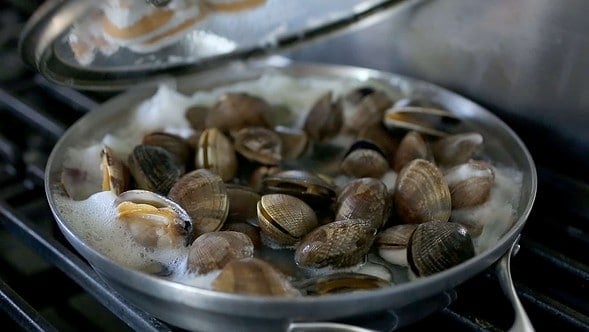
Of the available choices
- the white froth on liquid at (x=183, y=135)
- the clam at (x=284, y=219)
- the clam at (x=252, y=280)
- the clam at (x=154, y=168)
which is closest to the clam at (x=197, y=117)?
the white froth on liquid at (x=183, y=135)

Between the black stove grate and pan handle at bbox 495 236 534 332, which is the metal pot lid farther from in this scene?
pan handle at bbox 495 236 534 332

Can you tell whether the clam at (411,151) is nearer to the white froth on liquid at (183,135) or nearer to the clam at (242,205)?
the white froth on liquid at (183,135)

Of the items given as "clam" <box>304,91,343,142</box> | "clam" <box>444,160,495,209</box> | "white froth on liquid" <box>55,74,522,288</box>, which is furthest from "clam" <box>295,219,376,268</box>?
"clam" <box>304,91,343,142</box>

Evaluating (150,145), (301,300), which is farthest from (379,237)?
(150,145)

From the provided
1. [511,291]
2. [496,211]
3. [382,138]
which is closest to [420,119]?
[382,138]

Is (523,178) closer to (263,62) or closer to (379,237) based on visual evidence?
(379,237)

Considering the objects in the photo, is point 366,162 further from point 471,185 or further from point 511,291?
point 511,291
